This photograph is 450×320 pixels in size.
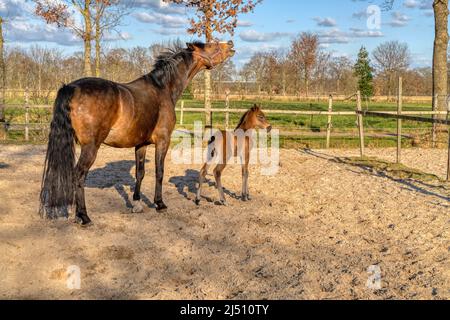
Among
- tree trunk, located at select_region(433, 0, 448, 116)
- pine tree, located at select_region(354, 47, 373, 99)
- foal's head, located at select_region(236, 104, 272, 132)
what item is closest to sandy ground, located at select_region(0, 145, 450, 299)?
foal's head, located at select_region(236, 104, 272, 132)

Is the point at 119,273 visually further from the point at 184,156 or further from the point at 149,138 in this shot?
the point at 184,156

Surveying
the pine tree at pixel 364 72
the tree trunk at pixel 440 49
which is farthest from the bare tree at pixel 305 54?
the tree trunk at pixel 440 49

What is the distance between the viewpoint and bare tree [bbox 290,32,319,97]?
45031 millimetres

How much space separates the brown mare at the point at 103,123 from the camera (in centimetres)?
484

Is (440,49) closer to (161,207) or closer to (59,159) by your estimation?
(161,207)

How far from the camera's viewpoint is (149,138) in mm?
5914

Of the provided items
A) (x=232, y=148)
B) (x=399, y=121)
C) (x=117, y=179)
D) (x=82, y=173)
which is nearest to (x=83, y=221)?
(x=82, y=173)

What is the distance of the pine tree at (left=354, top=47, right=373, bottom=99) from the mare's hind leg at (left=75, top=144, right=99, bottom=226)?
130 ft

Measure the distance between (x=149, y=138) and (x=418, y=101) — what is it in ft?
133

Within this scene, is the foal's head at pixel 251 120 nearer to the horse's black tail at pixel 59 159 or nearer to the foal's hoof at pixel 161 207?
the foal's hoof at pixel 161 207

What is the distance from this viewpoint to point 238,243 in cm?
474

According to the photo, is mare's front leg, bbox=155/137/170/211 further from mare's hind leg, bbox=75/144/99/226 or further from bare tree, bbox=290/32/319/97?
bare tree, bbox=290/32/319/97

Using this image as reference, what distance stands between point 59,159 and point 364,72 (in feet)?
134

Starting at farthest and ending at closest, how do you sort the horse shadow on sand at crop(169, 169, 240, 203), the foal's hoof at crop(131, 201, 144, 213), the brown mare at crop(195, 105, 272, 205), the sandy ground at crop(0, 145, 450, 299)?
the horse shadow on sand at crop(169, 169, 240, 203) → the brown mare at crop(195, 105, 272, 205) → the foal's hoof at crop(131, 201, 144, 213) → the sandy ground at crop(0, 145, 450, 299)
